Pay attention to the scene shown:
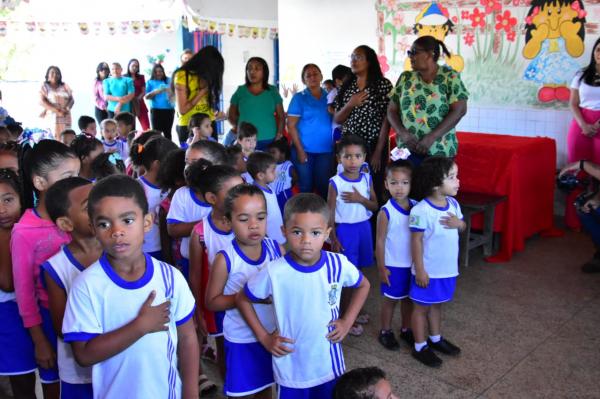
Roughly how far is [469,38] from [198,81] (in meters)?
3.03

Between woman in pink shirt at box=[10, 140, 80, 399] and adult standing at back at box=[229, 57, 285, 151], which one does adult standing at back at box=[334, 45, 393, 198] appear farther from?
woman in pink shirt at box=[10, 140, 80, 399]

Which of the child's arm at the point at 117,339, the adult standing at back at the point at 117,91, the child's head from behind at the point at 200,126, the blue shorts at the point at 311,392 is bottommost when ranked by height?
the blue shorts at the point at 311,392

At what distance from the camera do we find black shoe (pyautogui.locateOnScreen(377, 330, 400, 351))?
10.3 feet

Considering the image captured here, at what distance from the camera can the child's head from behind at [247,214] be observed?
80.6 inches

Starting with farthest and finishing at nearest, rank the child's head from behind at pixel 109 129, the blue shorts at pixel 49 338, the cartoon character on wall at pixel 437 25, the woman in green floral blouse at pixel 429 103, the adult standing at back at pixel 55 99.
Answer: the adult standing at back at pixel 55 99
the cartoon character on wall at pixel 437 25
the child's head from behind at pixel 109 129
the woman in green floral blouse at pixel 429 103
the blue shorts at pixel 49 338

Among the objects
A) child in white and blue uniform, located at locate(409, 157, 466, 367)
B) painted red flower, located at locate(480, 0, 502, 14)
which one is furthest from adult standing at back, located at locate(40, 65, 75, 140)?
child in white and blue uniform, located at locate(409, 157, 466, 367)

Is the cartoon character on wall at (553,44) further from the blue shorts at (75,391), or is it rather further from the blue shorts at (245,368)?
the blue shorts at (75,391)

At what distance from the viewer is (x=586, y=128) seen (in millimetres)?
5008

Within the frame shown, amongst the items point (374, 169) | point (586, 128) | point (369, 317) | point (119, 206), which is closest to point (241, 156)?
point (374, 169)

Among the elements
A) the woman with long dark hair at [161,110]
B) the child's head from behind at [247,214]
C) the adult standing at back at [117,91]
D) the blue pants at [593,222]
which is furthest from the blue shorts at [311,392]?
the adult standing at back at [117,91]

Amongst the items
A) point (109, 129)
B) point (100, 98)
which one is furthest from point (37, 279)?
point (100, 98)

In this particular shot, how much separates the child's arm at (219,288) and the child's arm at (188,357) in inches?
11.0

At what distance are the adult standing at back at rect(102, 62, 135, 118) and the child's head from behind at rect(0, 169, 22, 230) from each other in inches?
268

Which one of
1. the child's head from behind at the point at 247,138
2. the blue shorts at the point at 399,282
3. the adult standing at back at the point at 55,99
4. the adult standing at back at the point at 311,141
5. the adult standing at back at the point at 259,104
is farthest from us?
the adult standing at back at the point at 55,99
